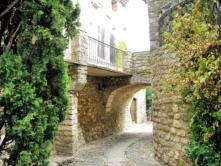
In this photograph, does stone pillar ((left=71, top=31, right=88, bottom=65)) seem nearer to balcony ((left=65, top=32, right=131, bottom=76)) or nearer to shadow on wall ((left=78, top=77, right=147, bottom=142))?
balcony ((left=65, top=32, right=131, bottom=76))

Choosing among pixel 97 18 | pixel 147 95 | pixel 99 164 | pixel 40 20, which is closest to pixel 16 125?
pixel 40 20

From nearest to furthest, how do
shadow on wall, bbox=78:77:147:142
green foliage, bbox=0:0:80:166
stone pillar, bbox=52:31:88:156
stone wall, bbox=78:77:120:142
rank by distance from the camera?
green foliage, bbox=0:0:80:166, stone pillar, bbox=52:31:88:156, stone wall, bbox=78:77:120:142, shadow on wall, bbox=78:77:147:142

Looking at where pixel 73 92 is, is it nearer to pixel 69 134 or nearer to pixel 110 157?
pixel 69 134

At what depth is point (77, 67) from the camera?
6.45 metres

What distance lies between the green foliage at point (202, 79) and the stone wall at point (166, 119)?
1.07 metres

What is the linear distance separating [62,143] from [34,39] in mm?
4401

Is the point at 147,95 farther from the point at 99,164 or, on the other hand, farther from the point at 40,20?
the point at 40,20

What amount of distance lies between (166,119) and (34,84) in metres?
3.19

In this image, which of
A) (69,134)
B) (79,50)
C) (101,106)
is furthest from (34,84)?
(101,106)

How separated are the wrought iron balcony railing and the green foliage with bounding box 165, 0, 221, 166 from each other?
512 centimetres

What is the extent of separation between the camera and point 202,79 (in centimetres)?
275

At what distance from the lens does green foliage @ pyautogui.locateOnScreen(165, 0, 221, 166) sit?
2.89 meters

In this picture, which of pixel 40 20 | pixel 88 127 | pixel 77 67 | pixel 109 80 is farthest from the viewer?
pixel 109 80

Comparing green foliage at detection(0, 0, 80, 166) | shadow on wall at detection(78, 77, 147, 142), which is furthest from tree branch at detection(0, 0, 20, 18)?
shadow on wall at detection(78, 77, 147, 142)
